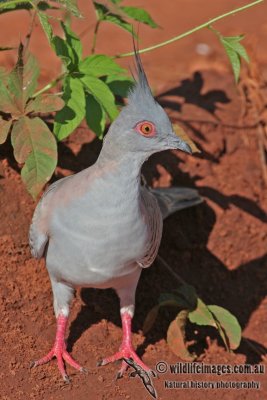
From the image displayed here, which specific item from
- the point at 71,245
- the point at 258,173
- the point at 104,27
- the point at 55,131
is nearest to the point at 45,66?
the point at 104,27

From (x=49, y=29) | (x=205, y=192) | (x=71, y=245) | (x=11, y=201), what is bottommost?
(x=205, y=192)

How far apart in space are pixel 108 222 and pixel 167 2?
7.02m

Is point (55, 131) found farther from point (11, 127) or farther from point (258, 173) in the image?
point (258, 173)

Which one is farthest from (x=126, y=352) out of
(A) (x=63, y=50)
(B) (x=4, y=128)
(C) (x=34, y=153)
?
(A) (x=63, y=50)

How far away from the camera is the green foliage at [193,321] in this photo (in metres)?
4.94

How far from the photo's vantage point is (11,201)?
209 inches

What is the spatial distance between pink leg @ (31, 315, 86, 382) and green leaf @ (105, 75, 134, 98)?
155 cm

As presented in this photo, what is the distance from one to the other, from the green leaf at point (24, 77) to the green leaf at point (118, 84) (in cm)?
69

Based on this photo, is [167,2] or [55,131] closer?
[55,131]

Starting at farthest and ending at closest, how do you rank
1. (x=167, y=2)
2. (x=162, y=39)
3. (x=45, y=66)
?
(x=167, y=2) → (x=162, y=39) → (x=45, y=66)

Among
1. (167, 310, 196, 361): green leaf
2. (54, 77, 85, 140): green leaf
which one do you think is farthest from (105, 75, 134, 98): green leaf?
(167, 310, 196, 361): green leaf

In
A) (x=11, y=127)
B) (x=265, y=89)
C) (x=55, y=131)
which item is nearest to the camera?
(x=55, y=131)

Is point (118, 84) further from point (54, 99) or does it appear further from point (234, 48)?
point (234, 48)

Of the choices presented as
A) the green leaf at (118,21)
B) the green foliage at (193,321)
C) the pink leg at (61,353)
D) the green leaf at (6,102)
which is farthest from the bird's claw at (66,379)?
the green leaf at (118,21)
